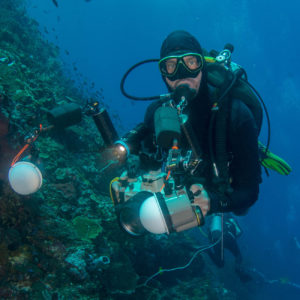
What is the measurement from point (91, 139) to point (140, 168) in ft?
19.4

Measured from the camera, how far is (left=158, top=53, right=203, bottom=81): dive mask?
2.66 metres

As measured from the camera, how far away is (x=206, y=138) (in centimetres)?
304

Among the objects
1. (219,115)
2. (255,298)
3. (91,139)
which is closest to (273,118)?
(255,298)

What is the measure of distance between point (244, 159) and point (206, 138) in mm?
696

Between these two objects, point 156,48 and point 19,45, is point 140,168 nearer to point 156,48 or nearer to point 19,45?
→ point 19,45

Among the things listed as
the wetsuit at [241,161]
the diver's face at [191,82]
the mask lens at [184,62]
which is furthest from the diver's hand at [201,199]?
the mask lens at [184,62]

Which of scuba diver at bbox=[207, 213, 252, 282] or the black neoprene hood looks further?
scuba diver at bbox=[207, 213, 252, 282]

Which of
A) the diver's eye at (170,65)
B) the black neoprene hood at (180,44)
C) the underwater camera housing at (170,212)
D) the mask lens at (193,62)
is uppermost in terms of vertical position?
the black neoprene hood at (180,44)

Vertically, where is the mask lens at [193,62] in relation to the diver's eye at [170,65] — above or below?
below

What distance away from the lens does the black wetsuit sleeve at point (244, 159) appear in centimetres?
244

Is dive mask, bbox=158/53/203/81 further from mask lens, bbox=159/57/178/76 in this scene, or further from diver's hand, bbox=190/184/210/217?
diver's hand, bbox=190/184/210/217

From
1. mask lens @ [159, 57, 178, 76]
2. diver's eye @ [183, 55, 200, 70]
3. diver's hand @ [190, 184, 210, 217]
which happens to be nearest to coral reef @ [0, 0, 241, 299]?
mask lens @ [159, 57, 178, 76]

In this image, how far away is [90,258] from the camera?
359cm

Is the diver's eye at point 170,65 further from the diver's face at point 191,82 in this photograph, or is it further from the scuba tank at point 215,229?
the scuba tank at point 215,229
